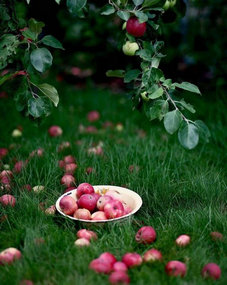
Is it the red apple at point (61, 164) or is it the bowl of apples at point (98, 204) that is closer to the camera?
the bowl of apples at point (98, 204)

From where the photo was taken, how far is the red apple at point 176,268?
1804 mm

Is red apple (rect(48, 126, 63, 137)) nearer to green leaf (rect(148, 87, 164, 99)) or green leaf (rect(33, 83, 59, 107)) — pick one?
green leaf (rect(33, 83, 59, 107))

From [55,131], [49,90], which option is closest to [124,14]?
[49,90]

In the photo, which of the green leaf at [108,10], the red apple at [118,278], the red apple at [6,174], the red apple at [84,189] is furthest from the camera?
the red apple at [6,174]

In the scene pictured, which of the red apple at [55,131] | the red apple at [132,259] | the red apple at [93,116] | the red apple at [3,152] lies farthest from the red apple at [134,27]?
the red apple at [93,116]

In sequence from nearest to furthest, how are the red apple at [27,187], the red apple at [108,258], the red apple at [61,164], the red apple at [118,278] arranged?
the red apple at [118,278] → the red apple at [108,258] → the red apple at [27,187] → the red apple at [61,164]

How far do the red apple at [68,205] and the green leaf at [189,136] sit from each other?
0.59 metres

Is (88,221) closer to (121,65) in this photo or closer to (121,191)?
(121,191)

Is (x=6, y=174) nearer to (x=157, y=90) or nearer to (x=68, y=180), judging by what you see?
(x=68, y=180)

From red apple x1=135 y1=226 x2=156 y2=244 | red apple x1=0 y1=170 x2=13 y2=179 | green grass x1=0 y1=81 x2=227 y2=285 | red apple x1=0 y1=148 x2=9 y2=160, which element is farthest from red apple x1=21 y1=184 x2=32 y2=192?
red apple x1=135 y1=226 x2=156 y2=244

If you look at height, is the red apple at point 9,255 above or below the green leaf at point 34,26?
below

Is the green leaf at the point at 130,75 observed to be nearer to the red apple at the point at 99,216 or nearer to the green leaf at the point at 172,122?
the green leaf at the point at 172,122

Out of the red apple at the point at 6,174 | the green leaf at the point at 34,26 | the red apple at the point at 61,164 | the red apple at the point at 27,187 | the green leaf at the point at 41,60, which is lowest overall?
A: the red apple at the point at 61,164

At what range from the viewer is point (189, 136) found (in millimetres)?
2004
